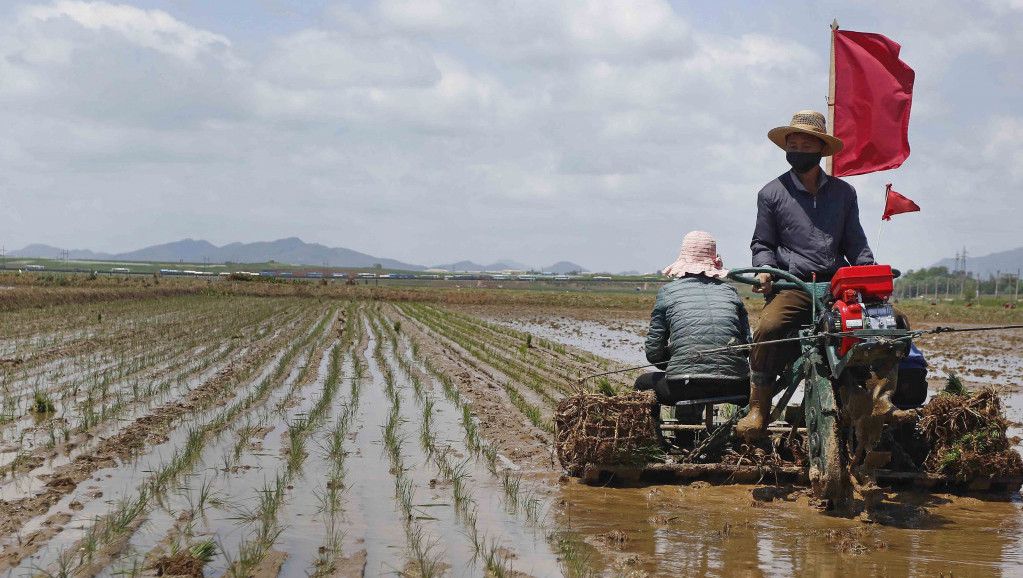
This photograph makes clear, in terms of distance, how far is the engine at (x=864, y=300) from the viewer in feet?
14.4

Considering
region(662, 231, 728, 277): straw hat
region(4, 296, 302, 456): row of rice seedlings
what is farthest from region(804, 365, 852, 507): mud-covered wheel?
region(4, 296, 302, 456): row of rice seedlings

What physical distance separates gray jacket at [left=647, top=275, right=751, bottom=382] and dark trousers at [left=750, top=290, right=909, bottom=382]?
0.30m

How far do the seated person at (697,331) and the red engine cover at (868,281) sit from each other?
46.0 inches

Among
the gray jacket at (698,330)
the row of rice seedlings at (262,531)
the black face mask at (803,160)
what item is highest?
the black face mask at (803,160)

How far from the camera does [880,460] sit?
4.51 metres

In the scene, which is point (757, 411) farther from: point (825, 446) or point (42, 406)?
point (42, 406)

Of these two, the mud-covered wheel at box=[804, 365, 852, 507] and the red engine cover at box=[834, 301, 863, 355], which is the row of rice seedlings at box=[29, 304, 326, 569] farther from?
the red engine cover at box=[834, 301, 863, 355]

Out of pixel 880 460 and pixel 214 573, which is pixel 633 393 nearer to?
pixel 880 460

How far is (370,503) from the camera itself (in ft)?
16.7

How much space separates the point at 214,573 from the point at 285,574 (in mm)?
304

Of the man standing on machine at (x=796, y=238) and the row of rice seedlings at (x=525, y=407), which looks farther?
the row of rice seedlings at (x=525, y=407)

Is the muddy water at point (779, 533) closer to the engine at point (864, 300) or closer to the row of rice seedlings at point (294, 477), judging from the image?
the engine at point (864, 300)

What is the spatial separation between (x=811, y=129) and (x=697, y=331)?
1437 mm

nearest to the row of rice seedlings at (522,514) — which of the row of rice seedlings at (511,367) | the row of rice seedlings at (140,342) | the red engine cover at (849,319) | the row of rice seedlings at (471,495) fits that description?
the row of rice seedlings at (471,495)
